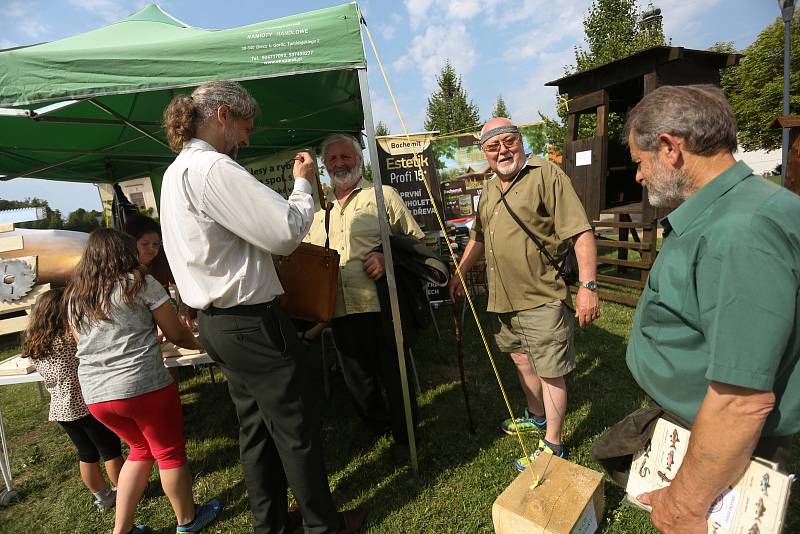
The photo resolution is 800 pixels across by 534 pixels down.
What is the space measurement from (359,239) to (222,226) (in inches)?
42.9

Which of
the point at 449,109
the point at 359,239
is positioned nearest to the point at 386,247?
the point at 359,239

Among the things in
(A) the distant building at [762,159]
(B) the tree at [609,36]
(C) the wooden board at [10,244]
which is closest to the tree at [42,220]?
(C) the wooden board at [10,244]

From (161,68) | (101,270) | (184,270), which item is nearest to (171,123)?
(161,68)

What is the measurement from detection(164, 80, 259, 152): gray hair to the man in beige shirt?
0.99 metres

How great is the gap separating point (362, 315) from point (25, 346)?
1.85 meters

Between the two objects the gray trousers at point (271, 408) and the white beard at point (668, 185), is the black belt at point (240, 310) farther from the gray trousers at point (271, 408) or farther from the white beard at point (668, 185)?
the white beard at point (668, 185)

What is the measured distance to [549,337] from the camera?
2369 mm

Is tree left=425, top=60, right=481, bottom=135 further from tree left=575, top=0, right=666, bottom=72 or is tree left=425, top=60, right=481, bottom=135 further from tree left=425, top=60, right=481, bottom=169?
tree left=575, top=0, right=666, bottom=72

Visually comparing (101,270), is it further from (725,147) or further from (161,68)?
(725,147)

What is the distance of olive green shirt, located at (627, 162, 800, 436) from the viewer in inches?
33.5

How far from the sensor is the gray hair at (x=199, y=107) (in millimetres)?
1634

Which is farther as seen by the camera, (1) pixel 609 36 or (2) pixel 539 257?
(1) pixel 609 36

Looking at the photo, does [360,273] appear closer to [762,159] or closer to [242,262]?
[242,262]

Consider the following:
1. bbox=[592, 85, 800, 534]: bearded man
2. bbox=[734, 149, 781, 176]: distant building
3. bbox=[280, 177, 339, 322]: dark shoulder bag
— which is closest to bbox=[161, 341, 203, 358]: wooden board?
bbox=[280, 177, 339, 322]: dark shoulder bag
